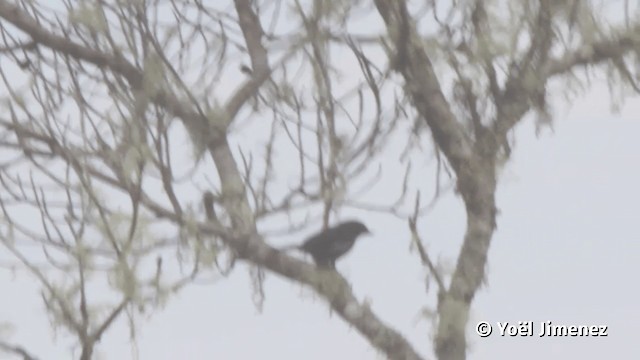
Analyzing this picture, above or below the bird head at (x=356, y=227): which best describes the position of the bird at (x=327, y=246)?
below

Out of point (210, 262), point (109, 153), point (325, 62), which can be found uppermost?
point (325, 62)

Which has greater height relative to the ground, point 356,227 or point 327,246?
point 356,227

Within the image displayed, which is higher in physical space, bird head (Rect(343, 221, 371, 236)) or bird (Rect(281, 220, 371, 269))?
bird head (Rect(343, 221, 371, 236))

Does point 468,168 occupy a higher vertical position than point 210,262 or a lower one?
higher

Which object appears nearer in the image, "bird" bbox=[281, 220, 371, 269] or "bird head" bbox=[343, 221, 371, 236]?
"bird" bbox=[281, 220, 371, 269]

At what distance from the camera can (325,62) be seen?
4582 millimetres

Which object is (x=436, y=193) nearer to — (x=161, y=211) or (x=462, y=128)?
(x=462, y=128)

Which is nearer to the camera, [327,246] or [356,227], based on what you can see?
[327,246]

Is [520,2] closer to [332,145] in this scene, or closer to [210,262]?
[332,145]

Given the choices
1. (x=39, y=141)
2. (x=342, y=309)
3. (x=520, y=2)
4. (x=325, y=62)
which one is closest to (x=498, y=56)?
(x=520, y=2)

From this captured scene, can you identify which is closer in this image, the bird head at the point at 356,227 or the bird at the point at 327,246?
the bird at the point at 327,246

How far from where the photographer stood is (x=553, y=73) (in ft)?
15.7

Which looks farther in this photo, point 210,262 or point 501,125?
point 501,125

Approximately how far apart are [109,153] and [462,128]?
0.95 metres
